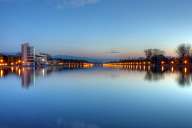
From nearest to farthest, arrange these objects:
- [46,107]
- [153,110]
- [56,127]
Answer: [56,127] < [153,110] < [46,107]

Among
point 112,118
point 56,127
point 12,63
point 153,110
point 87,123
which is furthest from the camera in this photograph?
point 12,63

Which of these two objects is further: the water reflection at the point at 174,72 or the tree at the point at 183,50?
the tree at the point at 183,50

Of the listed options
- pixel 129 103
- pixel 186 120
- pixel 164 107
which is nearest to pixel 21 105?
pixel 129 103

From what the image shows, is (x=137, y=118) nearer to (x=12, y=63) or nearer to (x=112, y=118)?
(x=112, y=118)

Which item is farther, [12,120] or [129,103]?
[129,103]

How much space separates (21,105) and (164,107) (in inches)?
339

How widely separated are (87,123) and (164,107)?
6776mm

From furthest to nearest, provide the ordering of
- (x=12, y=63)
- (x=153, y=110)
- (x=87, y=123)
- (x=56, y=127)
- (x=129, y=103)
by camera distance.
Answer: (x=12, y=63)
(x=129, y=103)
(x=153, y=110)
(x=87, y=123)
(x=56, y=127)

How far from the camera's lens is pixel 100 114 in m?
16.8

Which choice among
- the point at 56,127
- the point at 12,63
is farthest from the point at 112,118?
the point at 12,63

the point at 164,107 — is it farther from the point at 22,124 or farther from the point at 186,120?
the point at 22,124

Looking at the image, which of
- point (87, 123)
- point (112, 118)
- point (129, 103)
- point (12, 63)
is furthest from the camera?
point (12, 63)

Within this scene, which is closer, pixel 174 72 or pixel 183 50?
pixel 174 72

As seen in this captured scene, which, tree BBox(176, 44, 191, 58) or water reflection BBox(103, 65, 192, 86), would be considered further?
tree BBox(176, 44, 191, 58)
